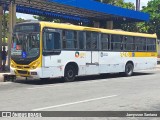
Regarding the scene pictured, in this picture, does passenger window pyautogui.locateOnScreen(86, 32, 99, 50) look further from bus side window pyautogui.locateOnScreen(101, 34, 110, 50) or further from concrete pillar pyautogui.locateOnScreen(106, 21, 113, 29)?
concrete pillar pyautogui.locateOnScreen(106, 21, 113, 29)

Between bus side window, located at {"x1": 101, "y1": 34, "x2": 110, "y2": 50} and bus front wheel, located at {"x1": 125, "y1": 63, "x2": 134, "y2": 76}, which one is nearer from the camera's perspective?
bus side window, located at {"x1": 101, "y1": 34, "x2": 110, "y2": 50}

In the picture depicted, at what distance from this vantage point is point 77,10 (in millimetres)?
29000

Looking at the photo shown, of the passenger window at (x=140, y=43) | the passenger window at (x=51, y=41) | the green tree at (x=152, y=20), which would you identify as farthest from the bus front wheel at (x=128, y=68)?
the green tree at (x=152, y=20)

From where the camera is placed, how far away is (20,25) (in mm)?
18391

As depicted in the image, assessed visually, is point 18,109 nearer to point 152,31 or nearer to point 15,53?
point 15,53

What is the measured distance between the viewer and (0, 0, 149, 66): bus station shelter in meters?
24.6

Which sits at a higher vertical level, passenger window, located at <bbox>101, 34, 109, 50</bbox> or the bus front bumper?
passenger window, located at <bbox>101, 34, 109, 50</bbox>

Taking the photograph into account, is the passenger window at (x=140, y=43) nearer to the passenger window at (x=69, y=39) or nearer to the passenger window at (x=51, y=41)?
the passenger window at (x=69, y=39)

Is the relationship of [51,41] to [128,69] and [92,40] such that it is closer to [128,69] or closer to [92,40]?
[92,40]

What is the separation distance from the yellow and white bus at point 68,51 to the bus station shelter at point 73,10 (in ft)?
17.0

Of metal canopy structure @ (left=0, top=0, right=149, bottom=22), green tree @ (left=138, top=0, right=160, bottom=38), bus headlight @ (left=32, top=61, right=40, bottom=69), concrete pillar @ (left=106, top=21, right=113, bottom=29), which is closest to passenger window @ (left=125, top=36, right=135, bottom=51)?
metal canopy structure @ (left=0, top=0, right=149, bottom=22)

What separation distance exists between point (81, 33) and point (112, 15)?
1239 centimetres

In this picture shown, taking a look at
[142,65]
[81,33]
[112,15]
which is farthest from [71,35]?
[112,15]

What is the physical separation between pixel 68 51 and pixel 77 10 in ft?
35.5
